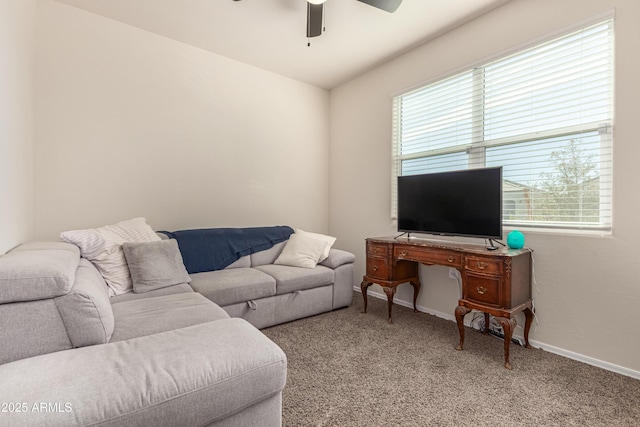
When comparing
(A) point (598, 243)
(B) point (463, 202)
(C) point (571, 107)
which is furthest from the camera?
(B) point (463, 202)

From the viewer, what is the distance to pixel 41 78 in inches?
101

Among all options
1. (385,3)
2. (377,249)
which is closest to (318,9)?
(385,3)

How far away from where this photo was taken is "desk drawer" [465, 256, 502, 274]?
2133 millimetres

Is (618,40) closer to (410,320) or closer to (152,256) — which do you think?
(410,320)

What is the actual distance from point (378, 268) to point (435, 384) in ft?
4.15

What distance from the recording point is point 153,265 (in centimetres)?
233

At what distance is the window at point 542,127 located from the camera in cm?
212

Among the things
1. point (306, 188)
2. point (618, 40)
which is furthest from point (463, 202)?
point (306, 188)

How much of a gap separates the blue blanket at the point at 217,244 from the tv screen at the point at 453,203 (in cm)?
153

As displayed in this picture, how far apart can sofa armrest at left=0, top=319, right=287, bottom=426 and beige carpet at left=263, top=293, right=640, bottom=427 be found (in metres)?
0.52

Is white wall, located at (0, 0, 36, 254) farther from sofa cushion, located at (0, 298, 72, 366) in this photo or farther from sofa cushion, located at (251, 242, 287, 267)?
sofa cushion, located at (251, 242, 287, 267)

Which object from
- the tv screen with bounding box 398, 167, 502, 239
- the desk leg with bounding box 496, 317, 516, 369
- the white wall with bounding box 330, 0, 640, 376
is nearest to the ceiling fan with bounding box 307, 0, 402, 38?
the white wall with bounding box 330, 0, 640, 376

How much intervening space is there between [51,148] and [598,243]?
4352 millimetres

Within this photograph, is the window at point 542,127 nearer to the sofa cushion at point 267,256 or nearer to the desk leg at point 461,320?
the desk leg at point 461,320
